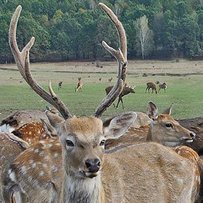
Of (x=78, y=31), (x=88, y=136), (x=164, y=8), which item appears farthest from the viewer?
(x=164, y=8)

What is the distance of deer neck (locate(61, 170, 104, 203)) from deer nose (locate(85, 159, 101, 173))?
0.72ft

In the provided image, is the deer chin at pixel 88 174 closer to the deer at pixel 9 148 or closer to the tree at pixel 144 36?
the deer at pixel 9 148

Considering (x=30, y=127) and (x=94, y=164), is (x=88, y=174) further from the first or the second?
(x=30, y=127)

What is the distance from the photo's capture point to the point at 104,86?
34.8 meters

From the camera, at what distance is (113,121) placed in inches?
214

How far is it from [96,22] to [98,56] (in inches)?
314

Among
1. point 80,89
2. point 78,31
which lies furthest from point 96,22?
point 80,89

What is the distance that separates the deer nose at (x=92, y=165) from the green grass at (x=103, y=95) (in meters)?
13.6

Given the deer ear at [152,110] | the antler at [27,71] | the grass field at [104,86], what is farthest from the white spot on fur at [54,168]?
the grass field at [104,86]

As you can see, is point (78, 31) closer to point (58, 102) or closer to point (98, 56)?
point (98, 56)

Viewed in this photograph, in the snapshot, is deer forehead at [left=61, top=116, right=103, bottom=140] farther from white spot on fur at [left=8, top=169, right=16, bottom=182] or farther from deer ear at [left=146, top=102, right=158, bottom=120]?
deer ear at [left=146, top=102, right=158, bottom=120]

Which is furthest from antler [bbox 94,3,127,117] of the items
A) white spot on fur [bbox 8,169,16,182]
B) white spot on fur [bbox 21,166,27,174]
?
white spot on fur [bbox 8,169,16,182]

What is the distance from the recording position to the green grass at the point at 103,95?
69.4 feet

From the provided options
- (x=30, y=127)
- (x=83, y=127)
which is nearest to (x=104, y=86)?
(x=30, y=127)
